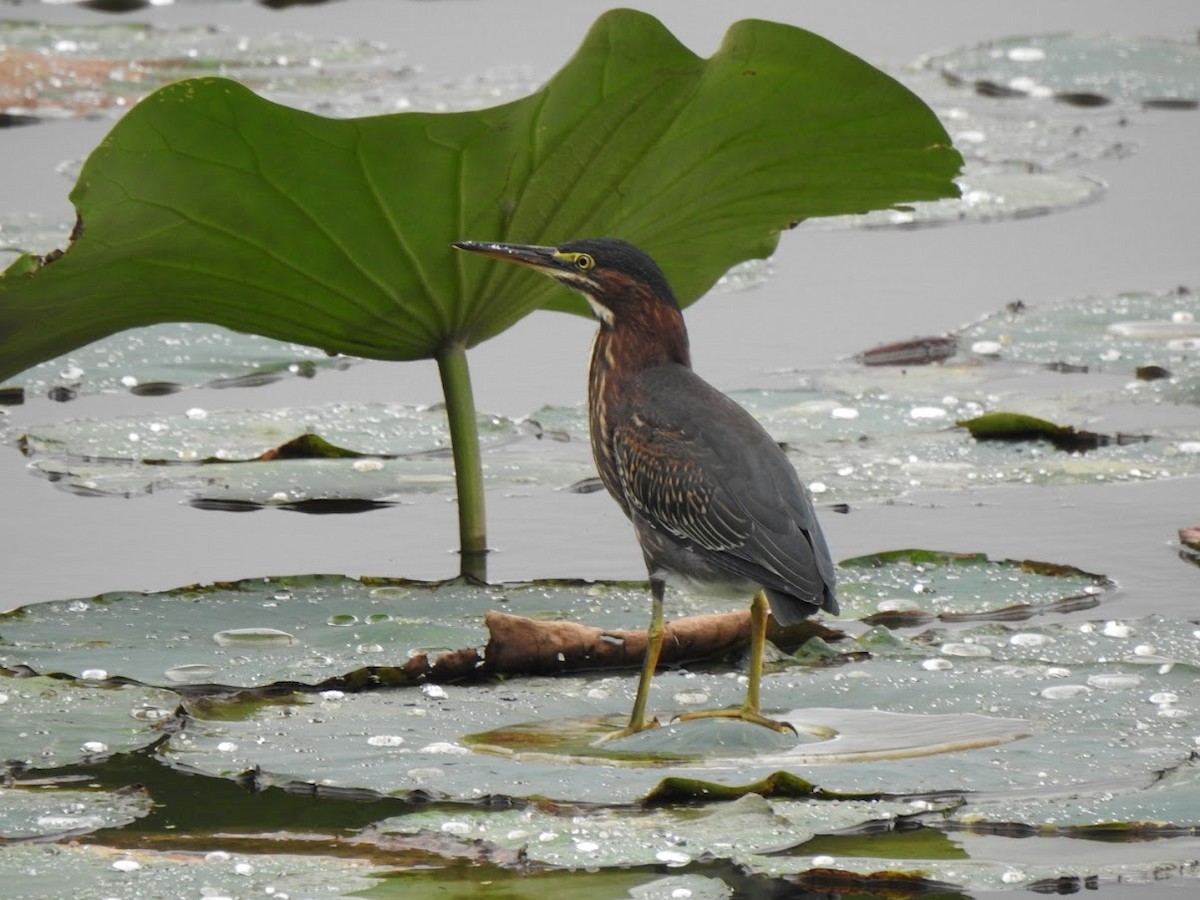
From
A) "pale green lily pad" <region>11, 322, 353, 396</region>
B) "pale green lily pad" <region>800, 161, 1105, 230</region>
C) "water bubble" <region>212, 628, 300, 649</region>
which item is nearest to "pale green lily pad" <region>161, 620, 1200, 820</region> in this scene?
"water bubble" <region>212, 628, 300, 649</region>

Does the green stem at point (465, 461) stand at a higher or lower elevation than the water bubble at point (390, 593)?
higher

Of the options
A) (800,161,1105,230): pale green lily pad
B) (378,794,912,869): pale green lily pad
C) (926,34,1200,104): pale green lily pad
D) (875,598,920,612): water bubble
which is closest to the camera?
(378,794,912,869): pale green lily pad

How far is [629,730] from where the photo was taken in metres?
3.37

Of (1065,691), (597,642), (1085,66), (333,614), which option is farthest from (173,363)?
(1085,66)

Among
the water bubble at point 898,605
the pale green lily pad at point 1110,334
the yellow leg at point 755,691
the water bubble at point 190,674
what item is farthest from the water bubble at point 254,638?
the pale green lily pad at point 1110,334

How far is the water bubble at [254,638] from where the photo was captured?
379 cm

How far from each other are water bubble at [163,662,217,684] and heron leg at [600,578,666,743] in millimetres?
704

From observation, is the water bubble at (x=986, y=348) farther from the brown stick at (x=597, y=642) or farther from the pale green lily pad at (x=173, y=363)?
the brown stick at (x=597, y=642)

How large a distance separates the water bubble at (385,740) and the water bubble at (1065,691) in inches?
41.2

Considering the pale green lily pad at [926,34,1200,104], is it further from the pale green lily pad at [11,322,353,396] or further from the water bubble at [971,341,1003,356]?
the pale green lily pad at [11,322,353,396]

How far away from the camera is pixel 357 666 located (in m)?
3.63

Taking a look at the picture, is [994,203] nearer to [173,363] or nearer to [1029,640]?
[173,363]

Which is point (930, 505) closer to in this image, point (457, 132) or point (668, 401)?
point (668, 401)

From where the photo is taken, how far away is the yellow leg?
132 inches
